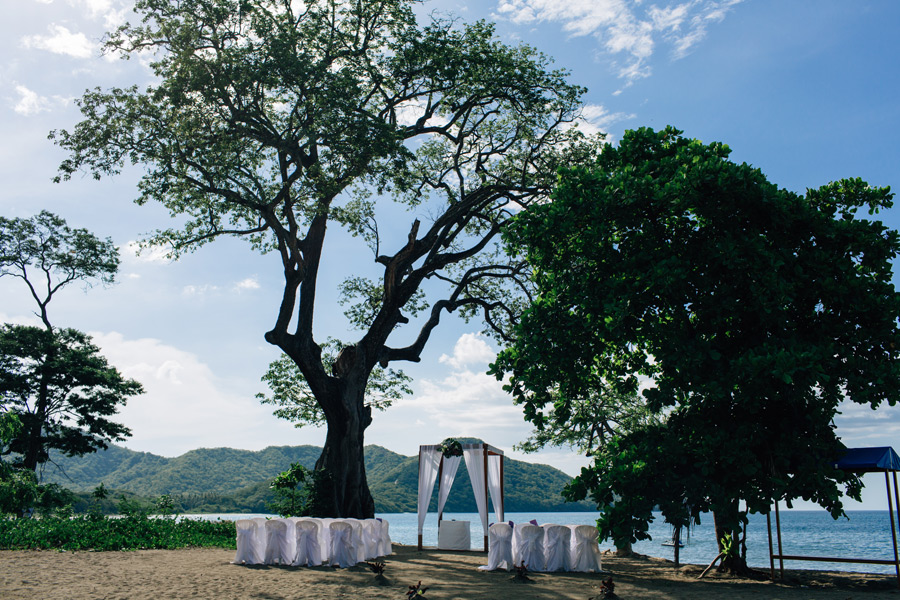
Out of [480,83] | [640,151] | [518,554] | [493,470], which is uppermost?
[480,83]

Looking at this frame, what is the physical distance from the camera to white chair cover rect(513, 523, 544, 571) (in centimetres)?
1091

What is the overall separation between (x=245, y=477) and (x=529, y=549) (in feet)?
279

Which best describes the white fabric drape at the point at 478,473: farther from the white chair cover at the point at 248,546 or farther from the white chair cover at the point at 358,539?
the white chair cover at the point at 248,546

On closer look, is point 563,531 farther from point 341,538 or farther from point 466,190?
→ point 466,190

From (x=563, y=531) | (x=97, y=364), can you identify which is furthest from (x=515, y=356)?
(x=97, y=364)

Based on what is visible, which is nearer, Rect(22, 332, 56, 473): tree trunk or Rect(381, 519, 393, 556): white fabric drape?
Rect(381, 519, 393, 556): white fabric drape

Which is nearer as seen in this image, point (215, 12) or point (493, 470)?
point (215, 12)

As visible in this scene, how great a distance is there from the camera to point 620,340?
10.8 metres

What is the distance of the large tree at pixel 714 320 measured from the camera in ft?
30.9

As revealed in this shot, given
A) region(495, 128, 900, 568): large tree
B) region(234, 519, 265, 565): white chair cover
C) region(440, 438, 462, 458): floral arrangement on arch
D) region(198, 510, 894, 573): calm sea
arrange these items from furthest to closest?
region(198, 510, 894, 573): calm sea, region(440, 438, 462, 458): floral arrangement on arch, region(234, 519, 265, 565): white chair cover, region(495, 128, 900, 568): large tree

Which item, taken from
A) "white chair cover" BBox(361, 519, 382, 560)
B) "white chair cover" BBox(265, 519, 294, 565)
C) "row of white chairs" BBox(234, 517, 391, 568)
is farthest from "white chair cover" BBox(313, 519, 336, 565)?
"white chair cover" BBox(361, 519, 382, 560)

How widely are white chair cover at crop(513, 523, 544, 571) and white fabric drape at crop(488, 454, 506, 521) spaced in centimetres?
551

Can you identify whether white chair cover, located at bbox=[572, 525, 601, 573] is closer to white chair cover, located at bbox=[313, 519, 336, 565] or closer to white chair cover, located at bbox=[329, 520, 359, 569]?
white chair cover, located at bbox=[329, 520, 359, 569]

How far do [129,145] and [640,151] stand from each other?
12.4 metres
